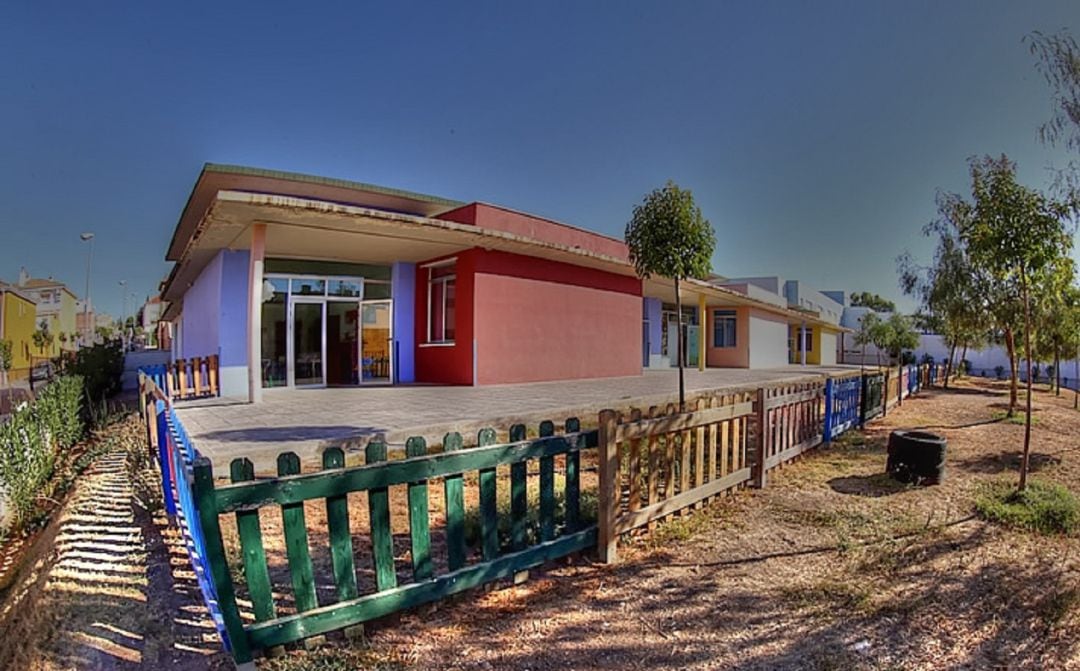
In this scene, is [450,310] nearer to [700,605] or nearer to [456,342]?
[456,342]

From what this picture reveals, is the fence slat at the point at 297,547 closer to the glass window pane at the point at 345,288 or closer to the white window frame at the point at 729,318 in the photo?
the glass window pane at the point at 345,288

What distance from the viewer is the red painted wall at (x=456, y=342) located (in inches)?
474

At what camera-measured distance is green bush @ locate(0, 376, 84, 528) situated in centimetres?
537

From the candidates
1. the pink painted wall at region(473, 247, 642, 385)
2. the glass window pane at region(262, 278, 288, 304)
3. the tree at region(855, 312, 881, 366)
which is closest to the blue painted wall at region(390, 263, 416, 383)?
the pink painted wall at region(473, 247, 642, 385)

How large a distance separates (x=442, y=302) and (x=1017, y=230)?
10.8 meters

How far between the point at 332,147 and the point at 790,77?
35.6 ft

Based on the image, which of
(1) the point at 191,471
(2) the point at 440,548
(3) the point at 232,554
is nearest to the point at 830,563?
(2) the point at 440,548

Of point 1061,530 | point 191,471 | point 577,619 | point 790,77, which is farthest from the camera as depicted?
point 790,77

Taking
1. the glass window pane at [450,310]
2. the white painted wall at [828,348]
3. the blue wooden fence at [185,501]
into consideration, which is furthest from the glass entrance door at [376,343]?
the white painted wall at [828,348]

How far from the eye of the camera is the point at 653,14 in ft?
29.9

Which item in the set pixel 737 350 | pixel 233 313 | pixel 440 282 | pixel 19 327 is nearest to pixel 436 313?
pixel 440 282

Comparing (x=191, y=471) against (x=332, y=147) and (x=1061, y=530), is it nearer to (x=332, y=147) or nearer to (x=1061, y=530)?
(x=1061, y=530)

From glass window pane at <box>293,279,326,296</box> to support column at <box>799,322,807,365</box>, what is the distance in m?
31.8

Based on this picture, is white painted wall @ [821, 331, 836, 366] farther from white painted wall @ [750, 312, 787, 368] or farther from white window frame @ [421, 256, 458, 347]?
white window frame @ [421, 256, 458, 347]
